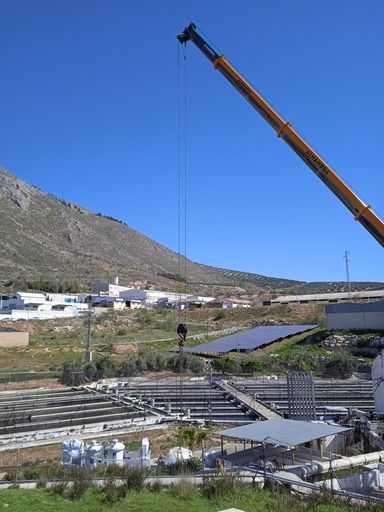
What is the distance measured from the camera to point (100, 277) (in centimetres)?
11031

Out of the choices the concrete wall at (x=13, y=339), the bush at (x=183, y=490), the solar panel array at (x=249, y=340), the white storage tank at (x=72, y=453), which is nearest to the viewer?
the bush at (x=183, y=490)

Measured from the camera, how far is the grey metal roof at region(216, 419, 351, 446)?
12578 millimetres

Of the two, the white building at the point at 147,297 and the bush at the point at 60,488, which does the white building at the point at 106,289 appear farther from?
the bush at the point at 60,488

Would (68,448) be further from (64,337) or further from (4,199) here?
(4,199)

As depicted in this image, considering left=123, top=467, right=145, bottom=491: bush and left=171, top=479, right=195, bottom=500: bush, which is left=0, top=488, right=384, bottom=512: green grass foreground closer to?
left=171, top=479, right=195, bottom=500: bush

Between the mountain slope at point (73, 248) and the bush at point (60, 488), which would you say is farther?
the mountain slope at point (73, 248)

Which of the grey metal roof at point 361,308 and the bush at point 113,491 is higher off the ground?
the grey metal roof at point 361,308

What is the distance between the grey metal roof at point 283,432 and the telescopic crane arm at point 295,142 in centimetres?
692

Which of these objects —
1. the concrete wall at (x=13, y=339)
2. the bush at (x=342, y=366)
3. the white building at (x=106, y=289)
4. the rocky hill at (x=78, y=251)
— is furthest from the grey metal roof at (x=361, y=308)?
the rocky hill at (x=78, y=251)

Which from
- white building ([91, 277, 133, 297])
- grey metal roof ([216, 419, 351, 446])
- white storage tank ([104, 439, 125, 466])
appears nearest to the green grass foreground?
grey metal roof ([216, 419, 351, 446])

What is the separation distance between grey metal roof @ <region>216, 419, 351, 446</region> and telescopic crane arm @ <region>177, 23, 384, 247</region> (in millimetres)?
6920

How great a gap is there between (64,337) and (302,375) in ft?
131

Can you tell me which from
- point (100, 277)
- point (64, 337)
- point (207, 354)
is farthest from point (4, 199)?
point (207, 354)

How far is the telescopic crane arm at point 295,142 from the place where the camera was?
17.5 metres
